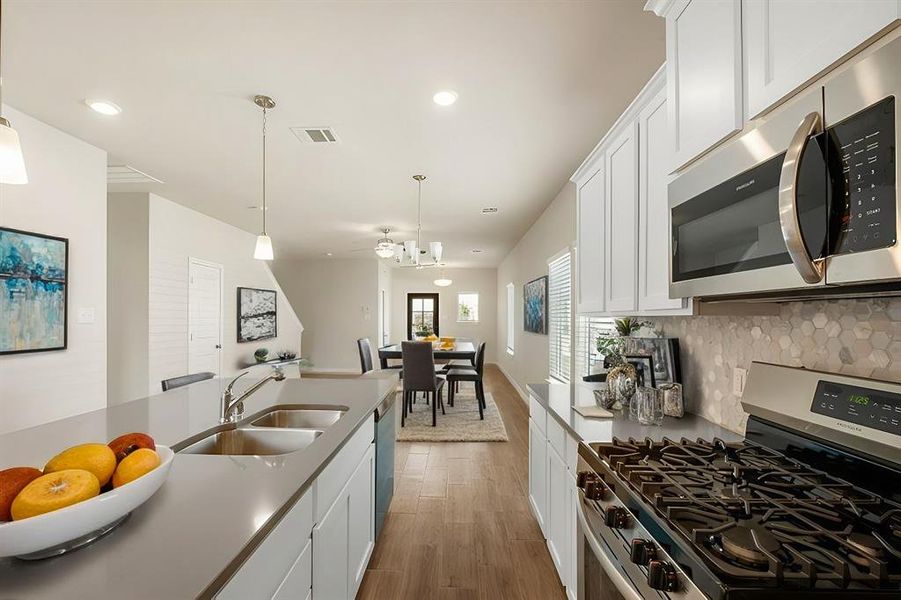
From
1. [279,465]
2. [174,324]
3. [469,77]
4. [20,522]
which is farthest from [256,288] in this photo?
[20,522]

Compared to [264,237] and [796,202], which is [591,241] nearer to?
[796,202]

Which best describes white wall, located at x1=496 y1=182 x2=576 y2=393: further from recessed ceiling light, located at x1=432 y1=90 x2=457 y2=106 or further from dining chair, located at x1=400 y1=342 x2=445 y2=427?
recessed ceiling light, located at x1=432 y1=90 x2=457 y2=106

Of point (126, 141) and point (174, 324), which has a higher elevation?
point (126, 141)

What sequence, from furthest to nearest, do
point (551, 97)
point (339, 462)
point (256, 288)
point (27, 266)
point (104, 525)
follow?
point (256, 288)
point (27, 266)
point (551, 97)
point (339, 462)
point (104, 525)

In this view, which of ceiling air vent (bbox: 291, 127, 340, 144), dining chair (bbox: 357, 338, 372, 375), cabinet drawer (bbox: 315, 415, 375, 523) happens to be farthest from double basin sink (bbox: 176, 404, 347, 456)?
dining chair (bbox: 357, 338, 372, 375)

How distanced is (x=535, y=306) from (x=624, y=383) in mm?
3735

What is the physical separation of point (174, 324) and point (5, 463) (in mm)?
4244

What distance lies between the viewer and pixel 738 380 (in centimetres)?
158

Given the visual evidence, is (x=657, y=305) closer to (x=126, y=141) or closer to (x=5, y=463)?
(x=5, y=463)

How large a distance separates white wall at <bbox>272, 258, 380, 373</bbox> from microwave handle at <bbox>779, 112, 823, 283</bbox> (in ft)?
29.3

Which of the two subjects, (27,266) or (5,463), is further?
(27,266)

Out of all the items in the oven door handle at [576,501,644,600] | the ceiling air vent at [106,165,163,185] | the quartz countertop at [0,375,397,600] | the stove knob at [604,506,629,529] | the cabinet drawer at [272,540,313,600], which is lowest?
the cabinet drawer at [272,540,313,600]

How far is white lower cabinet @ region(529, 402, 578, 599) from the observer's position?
175cm

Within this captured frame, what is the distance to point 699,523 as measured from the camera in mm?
858
